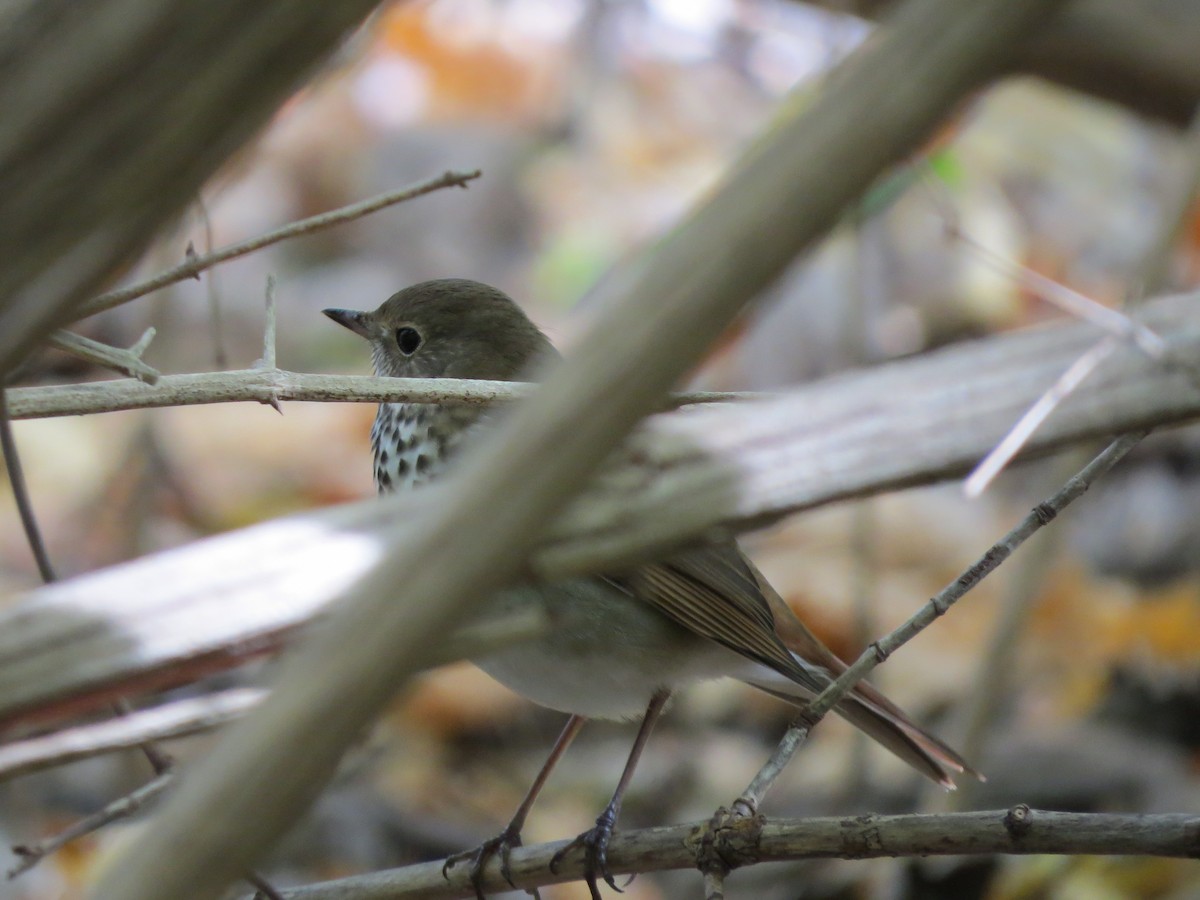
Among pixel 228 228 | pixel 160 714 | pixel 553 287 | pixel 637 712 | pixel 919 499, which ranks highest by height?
pixel 228 228

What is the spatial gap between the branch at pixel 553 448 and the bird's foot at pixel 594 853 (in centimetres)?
148

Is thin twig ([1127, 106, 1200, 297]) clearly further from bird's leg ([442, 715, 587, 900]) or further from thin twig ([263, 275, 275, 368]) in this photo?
thin twig ([263, 275, 275, 368])

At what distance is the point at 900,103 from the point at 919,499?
15.5 feet

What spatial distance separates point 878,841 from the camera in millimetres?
1582

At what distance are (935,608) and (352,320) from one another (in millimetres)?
1558

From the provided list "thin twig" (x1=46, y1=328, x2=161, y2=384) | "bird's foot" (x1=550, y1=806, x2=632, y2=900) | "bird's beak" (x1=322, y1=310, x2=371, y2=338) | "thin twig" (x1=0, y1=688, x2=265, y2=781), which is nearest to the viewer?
"thin twig" (x1=0, y1=688, x2=265, y2=781)

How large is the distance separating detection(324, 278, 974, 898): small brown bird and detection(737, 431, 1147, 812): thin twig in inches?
21.2

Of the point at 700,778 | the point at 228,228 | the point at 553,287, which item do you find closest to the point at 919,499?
the point at 700,778

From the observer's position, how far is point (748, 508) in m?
0.77

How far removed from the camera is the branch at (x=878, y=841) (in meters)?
1.45

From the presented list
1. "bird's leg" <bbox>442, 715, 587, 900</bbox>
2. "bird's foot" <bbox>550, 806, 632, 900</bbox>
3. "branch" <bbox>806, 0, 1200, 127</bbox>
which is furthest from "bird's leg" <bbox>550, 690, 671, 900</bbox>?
"branch" <bbox>806, 0, 1200, 127</bbox>

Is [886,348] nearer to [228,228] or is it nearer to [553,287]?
[553,287]

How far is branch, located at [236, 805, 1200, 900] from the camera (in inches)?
57.1

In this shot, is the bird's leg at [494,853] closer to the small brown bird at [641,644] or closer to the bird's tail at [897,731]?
the small brown bird at [641,644]
